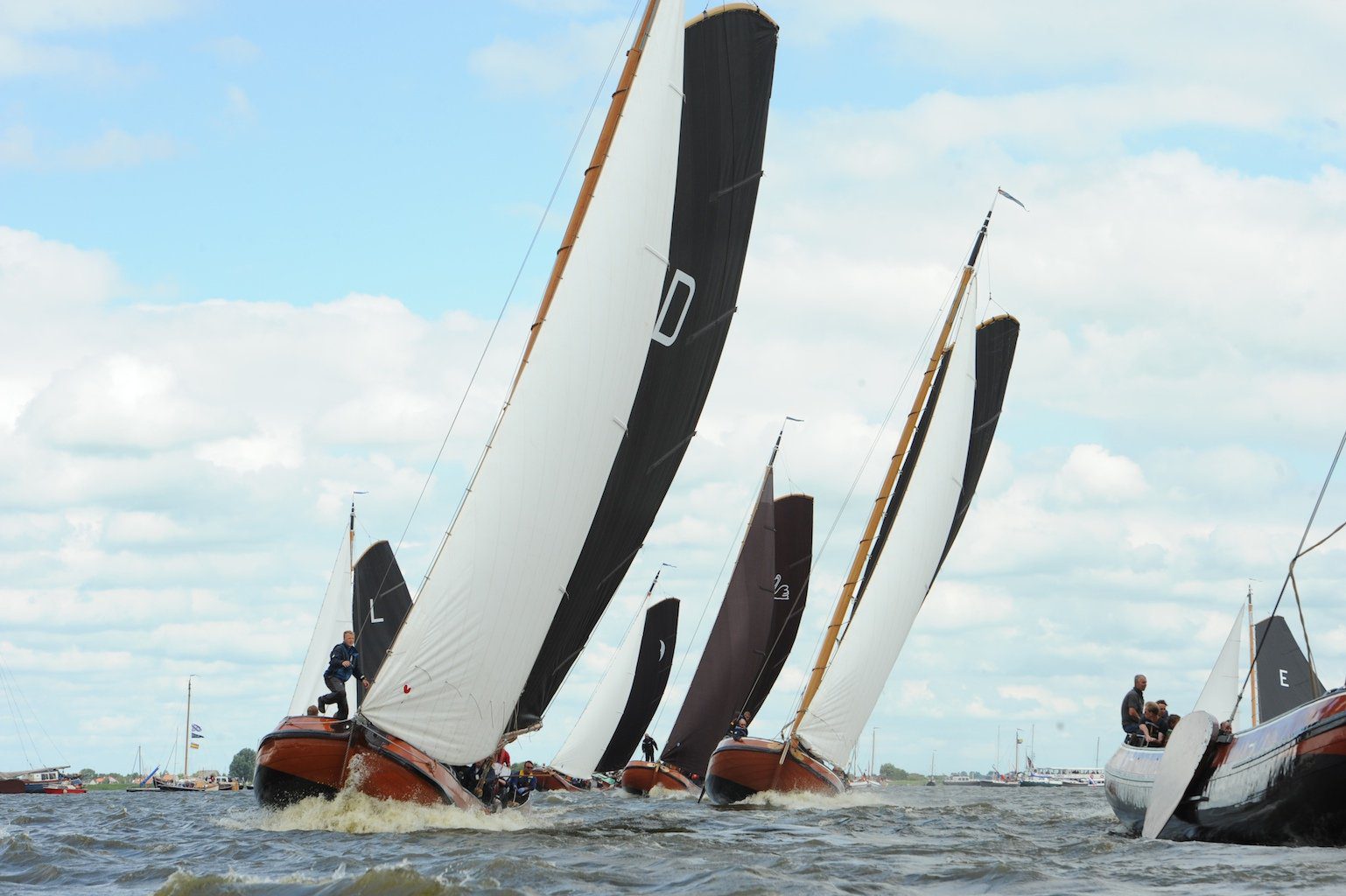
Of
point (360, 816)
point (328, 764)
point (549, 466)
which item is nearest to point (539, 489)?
point (549, 466)

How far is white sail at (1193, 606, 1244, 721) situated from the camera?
5312 centimetres

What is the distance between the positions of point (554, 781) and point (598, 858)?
39.7m

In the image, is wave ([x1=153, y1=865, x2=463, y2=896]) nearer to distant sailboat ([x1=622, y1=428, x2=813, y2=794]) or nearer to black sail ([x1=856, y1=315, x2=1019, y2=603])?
black sail ([x1=856, y1=315, x2=1019, y2=603])

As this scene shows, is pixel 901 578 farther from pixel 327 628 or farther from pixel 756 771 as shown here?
pixel 327 628

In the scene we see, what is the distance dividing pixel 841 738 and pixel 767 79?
1726 cm

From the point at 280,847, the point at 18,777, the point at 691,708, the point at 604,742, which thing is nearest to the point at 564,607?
the point at 280,847

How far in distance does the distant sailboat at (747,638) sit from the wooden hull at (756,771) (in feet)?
20.2

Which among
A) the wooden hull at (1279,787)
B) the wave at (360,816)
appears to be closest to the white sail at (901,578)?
the wooden hull at (1279,787)

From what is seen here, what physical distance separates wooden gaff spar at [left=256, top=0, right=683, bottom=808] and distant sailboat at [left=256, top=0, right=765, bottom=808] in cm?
A: 2

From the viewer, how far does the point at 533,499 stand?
66.1 feet

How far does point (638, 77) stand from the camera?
21547 mm

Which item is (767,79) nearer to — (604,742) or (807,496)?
(807,496)

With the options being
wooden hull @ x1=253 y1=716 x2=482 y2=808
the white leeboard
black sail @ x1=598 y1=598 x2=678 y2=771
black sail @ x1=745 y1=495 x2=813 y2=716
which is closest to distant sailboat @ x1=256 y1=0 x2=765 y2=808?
wooden hull @ x1=253 y1=716 x2=482 y2=808

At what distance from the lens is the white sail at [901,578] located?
3491cm
